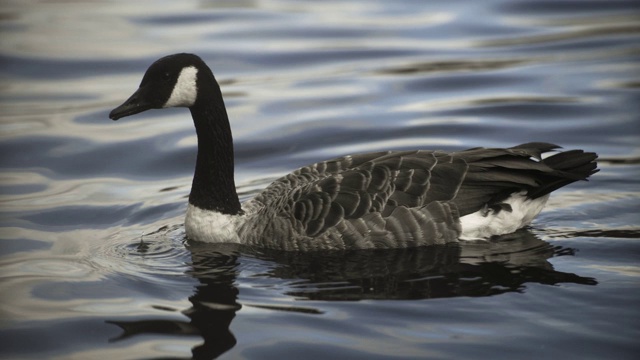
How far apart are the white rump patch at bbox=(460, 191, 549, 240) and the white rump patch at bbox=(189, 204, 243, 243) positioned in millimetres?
2120

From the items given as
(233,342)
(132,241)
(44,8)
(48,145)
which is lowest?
(233,342)

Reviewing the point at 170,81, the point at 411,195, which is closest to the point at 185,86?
the point at 170,81

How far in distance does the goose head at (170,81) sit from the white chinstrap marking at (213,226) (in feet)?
3.60

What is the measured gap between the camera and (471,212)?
979 centimetres

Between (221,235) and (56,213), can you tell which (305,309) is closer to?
(221,235)

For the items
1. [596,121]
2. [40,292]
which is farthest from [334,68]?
[40,292]

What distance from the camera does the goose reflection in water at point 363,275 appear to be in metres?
8.27

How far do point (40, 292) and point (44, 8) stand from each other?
13032 mm

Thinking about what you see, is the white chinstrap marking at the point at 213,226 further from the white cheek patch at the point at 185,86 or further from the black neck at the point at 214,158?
the white cheek patch at the point at 185,86

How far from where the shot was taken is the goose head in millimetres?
→ 10070

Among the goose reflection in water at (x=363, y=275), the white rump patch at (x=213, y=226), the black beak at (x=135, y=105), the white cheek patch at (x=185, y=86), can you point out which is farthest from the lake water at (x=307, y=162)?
the white cheek patch at (x=185, y=86)

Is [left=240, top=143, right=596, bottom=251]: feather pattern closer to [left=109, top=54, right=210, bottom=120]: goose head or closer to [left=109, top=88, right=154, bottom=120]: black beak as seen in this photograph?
[left=109, top=54, right=210, bottom=120]: goose head

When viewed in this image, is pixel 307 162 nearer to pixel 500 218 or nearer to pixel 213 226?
pixel 213 226

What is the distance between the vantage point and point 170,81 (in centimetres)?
1011
